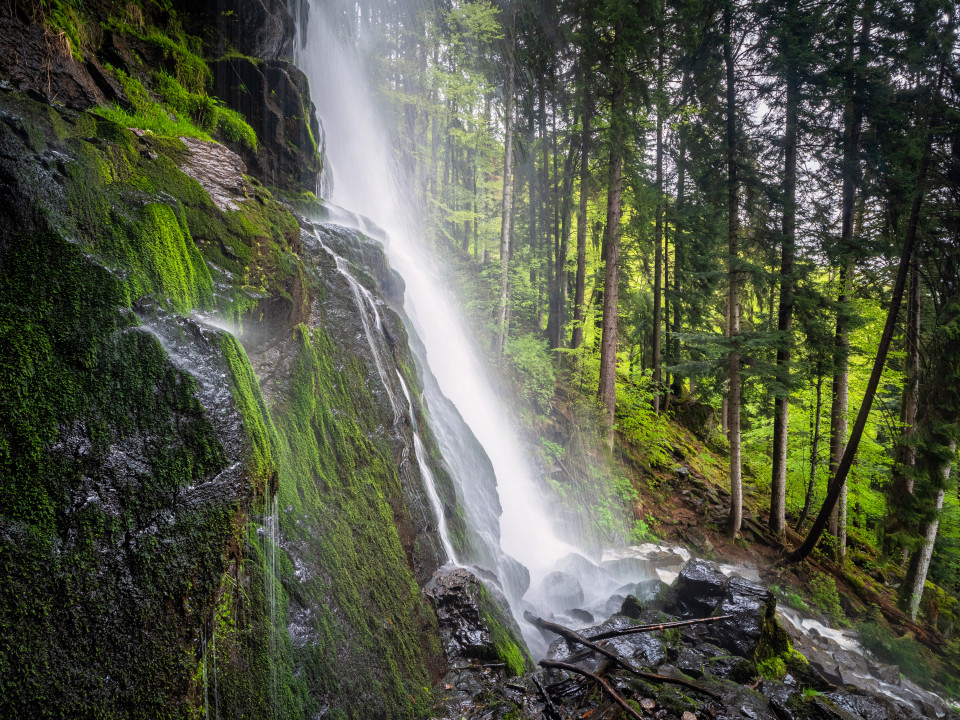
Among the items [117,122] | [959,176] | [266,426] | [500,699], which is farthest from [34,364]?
[959,176]

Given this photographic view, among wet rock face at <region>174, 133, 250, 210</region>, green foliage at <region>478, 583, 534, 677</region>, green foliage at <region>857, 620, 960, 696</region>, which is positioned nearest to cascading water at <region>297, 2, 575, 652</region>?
green foliage at <region>478, 583, 534, 677</region>

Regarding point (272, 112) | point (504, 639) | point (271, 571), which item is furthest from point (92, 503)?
point (272, 112)

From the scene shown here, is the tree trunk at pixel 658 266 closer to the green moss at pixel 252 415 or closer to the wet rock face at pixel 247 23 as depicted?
the wet rock face at pixel 247 23

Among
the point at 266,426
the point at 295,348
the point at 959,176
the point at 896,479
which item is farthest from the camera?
the point at 896,479

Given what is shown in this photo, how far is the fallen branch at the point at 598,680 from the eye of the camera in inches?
168

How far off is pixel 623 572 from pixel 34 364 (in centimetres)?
1069

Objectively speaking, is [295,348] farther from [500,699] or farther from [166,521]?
[500,699]

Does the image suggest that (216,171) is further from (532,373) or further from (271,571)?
(532,373)

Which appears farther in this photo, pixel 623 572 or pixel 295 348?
pixel 623 572

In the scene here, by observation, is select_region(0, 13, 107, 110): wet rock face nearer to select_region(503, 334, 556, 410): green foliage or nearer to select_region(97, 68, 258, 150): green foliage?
select_region(97, 68, 258, 150): green foliage

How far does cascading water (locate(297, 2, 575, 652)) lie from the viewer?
8320 mm

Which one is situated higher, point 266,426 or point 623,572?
point 266,426

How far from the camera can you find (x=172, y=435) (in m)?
2.98

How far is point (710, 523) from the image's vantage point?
11508 millimetres
